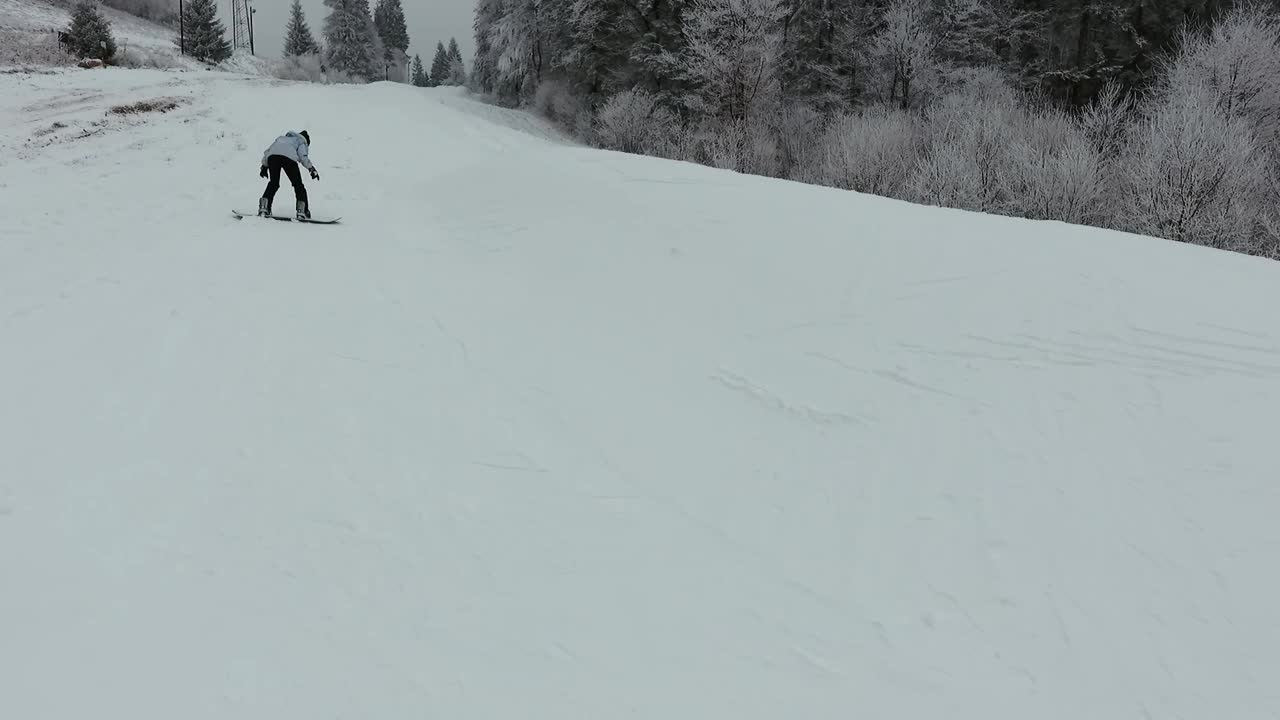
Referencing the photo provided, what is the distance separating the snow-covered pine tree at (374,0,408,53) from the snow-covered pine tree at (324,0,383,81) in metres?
21.0

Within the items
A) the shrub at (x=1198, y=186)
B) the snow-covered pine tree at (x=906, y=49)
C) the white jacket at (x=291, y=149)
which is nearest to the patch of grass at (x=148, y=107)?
the white jacket at (x=291, y=149)

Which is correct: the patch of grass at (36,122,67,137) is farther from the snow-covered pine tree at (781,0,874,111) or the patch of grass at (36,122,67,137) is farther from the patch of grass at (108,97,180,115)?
the snow-covered pine tree at (781,0,874,111)

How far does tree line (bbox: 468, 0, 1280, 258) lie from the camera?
1194cm

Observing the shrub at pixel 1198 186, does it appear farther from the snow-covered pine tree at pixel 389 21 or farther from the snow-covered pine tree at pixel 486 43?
the snow-covered pine tree at pixel 389 21

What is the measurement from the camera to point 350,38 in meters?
52.5

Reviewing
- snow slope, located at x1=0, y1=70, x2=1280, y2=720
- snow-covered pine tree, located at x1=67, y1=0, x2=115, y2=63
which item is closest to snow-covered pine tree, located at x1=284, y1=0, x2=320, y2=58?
snow-covered pine tree, located at x1=67, y1=0, x2=115, y2=63

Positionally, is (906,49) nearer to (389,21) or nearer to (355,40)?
(355,40)

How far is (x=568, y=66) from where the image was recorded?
95.7ft

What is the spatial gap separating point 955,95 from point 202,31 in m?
47.6

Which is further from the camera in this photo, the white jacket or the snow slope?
the white jacket

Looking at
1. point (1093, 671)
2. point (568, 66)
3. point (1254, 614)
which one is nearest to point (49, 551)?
point (1093, 671)

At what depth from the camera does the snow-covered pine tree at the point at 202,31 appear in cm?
4125

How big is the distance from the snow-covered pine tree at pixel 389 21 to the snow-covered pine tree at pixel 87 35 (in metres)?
47.8

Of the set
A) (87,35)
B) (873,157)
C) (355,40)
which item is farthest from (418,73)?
(873,157)
